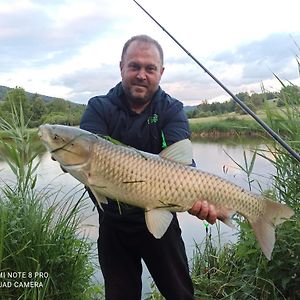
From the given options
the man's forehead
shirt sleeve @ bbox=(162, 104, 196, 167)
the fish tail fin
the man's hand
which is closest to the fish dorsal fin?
the man's hand

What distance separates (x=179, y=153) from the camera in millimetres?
2260

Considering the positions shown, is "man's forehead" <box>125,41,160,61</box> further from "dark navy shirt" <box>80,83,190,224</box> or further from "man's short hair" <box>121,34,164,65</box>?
"dark navy shirt" <box>80,83,190,224</box>

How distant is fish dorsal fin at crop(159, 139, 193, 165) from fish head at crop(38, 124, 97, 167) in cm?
39

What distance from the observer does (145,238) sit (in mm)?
2682

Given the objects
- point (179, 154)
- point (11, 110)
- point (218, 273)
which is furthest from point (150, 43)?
point (218, 273)

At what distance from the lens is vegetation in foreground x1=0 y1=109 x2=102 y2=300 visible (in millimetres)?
3148

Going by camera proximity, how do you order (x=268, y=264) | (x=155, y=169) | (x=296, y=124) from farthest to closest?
(x=296, y=124), (x=268, y=264), (x=155, y=169)

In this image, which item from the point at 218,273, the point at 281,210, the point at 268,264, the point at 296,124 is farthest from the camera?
the point at 218,273

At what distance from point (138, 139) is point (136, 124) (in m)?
0.09

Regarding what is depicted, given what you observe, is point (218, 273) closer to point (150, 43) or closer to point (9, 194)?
point (9, 194)

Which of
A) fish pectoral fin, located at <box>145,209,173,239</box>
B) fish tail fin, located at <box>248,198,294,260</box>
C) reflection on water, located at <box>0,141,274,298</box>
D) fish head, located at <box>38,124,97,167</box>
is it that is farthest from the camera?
reflection on water, located at <box>0,141,274,298</box>

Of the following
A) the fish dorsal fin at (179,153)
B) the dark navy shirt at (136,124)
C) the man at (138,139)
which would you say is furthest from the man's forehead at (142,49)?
the fish dorsal fin at (179,153)

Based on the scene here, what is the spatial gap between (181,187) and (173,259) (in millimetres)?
729

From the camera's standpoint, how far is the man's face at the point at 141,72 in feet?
8.76
